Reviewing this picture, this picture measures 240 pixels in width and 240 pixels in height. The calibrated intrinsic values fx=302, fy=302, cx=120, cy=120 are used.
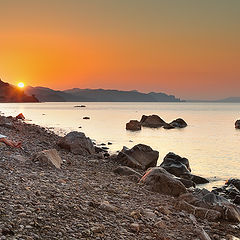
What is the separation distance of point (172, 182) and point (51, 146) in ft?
31.2

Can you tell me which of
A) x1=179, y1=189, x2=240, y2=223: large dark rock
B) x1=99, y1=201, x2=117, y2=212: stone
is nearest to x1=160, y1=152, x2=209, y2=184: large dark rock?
x1=179, y1=189, x2=240, y2=223: large dark rock

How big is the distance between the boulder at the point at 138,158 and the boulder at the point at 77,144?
215 cm

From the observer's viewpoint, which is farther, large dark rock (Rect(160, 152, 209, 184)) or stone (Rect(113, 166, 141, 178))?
large dark rock (Rect(160, 152, 209, 184))

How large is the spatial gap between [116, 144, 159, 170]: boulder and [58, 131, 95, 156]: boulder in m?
2.15

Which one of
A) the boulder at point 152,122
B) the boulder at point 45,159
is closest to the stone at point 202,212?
the boulder at point 45,159

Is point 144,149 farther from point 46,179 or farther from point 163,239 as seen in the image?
point 163,239

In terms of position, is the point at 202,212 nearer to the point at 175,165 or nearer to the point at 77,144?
the point at 175,165

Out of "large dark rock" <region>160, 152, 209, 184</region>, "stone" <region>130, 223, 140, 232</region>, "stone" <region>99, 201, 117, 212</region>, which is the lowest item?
"large dark rock" <region>160, 152, 209, 184</region>

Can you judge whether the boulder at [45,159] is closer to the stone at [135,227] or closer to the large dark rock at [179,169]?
the stone at [135,227]

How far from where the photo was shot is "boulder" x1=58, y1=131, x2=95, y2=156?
59.7 feet

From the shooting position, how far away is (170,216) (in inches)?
339

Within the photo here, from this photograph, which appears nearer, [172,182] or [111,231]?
[111,231]

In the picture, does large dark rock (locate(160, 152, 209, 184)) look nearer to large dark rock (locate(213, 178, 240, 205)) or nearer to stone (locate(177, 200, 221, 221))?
large dark rock (locate(213, 178, 240, 205))

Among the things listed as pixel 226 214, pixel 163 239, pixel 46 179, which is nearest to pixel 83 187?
pixel 46 179
